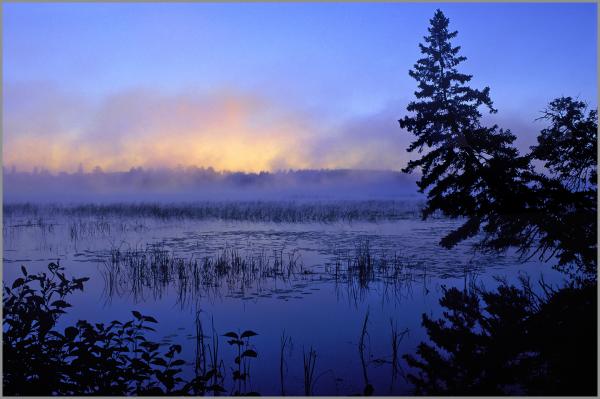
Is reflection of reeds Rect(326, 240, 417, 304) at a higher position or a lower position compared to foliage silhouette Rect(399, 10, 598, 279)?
lower

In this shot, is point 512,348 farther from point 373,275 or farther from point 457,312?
point 373,275

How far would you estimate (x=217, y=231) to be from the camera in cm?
2536

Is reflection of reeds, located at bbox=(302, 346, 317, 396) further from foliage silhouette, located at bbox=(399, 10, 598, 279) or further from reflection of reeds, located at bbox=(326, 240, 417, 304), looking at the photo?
foliage silhouette, located at bbox=(399, 10, 598, 279)

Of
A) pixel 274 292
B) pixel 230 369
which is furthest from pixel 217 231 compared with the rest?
pixel 230 369

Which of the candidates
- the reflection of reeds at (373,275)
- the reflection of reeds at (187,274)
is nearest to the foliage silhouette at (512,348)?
the reflection of reeds at (373,275)

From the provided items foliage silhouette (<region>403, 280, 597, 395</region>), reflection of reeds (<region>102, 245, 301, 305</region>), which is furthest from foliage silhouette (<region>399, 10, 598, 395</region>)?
reflection of reeds (<region>102, 245, 301, 305</region>)

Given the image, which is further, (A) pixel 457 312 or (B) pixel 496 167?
(B) pixel 496 167

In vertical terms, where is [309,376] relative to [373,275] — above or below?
below

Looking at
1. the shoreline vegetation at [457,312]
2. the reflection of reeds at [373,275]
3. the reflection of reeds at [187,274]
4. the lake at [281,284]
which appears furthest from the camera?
the reflection of reeds at [187,274]

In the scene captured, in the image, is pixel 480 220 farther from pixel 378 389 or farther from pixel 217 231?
pixel 217 231

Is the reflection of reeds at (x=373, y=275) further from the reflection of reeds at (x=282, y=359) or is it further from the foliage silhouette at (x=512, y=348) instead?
the reflection of reeds at (x=282, y=359)

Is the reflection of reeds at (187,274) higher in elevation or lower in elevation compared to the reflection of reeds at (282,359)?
higher

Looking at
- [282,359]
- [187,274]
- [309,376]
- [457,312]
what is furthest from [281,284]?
[309,376]

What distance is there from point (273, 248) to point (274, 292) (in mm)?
7143
